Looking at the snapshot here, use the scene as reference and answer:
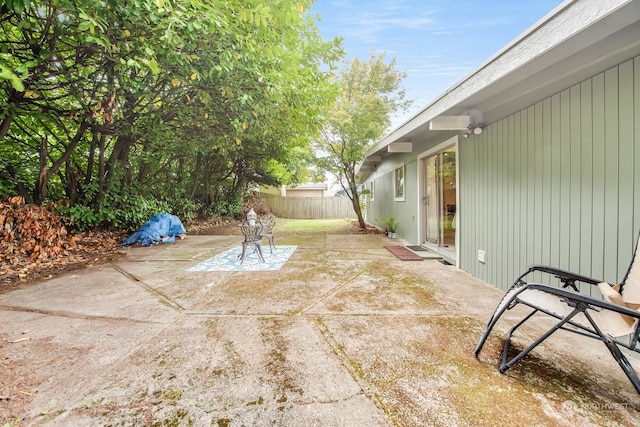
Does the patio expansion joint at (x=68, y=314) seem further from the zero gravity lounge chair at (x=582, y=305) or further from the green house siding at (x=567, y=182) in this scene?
the green house siding at (x=567, y=182)

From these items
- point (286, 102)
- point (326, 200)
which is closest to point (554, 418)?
point (286, 102)

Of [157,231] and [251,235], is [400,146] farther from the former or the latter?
[157,231]

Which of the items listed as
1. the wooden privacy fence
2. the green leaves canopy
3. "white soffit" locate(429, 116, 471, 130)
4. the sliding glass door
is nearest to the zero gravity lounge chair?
"white soffit" locate(429, 116, 471, 130)

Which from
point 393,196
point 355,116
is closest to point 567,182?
point 393,196

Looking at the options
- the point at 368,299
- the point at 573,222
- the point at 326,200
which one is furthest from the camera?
the point at 326,200

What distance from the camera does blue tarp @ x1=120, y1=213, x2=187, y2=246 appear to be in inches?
223

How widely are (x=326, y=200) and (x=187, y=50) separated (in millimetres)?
12891

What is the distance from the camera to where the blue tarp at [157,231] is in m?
5.65

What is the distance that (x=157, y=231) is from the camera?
234 inches

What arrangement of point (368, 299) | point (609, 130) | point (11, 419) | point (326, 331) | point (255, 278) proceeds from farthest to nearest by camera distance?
point (255, 278)
point (368, 299)
point (326, 331)
point (609, 130)
point (11, 419)

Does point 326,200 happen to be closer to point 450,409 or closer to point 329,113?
point 329,113

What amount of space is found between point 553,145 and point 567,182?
37cm

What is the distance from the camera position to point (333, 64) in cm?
553

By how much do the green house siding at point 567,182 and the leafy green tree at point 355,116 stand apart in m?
3.88
